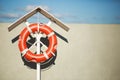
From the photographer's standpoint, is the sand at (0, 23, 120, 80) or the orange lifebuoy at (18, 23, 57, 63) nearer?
the orange lifebuoy at (18, 23, 57, 63)

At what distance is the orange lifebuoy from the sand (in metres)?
0.40

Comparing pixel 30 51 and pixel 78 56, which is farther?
pixel 78 56

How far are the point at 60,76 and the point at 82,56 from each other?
0.50m

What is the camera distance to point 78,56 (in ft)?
14.2

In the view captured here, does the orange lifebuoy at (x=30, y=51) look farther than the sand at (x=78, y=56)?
No

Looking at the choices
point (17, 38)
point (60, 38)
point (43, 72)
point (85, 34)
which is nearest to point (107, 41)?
point (85, 34)

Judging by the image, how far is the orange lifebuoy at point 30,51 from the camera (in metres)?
3.83

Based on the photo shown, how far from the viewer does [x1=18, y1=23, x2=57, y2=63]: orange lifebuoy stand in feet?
12.6

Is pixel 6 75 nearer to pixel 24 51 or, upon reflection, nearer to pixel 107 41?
pixel 24 51

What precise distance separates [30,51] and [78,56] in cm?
88

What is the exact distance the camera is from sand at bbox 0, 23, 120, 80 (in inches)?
167

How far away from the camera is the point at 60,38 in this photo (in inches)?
169

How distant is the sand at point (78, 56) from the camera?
13.9ft

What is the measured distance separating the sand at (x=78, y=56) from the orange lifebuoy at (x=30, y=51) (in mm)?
403
